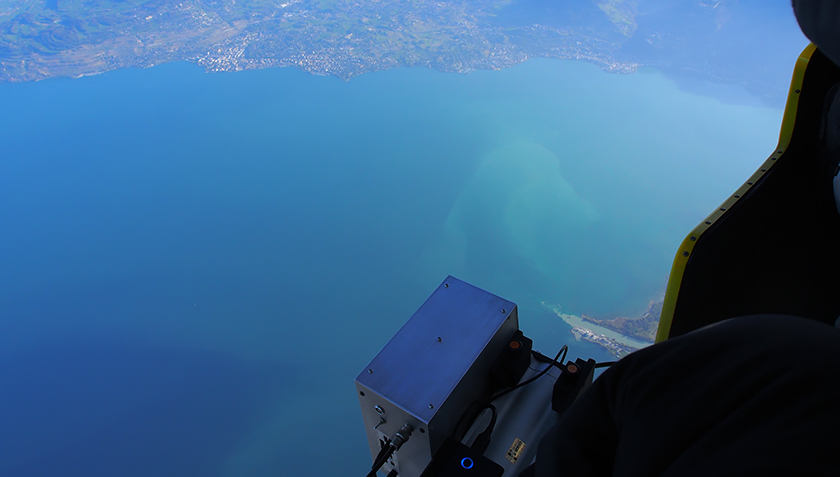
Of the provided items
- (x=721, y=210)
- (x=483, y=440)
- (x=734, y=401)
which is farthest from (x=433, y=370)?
(x=721, y=210)

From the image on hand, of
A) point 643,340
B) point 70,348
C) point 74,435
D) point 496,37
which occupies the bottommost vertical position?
point 74,435

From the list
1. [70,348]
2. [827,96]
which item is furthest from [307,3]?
[827,96]

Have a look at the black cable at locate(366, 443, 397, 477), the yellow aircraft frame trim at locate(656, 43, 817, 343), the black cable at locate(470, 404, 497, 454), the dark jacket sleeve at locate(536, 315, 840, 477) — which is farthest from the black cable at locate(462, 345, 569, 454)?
the dark jacket sleeve at locate(536, 315, 840, 477)

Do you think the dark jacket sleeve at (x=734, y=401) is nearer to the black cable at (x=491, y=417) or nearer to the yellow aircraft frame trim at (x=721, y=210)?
the black cable at (x=491, y=417)

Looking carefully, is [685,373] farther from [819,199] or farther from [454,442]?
[819,199]

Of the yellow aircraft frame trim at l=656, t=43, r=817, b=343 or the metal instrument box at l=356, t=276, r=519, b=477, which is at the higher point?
the yellow aircraft frame trim at l=656, t=43, r=817, b=343

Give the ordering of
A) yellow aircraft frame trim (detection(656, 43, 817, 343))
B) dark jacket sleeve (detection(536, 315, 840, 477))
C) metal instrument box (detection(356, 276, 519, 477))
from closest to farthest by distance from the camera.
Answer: dark jacket sleeve (detection(536, 315, 840, 477)), metal instrument box (detection(356, 276, 519, 477)), yellow aircraft frame trim (detection(656, 43, 817, 343))

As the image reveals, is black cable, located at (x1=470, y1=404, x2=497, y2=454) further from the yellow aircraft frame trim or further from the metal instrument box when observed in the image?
the yellow aircraft frame trim
